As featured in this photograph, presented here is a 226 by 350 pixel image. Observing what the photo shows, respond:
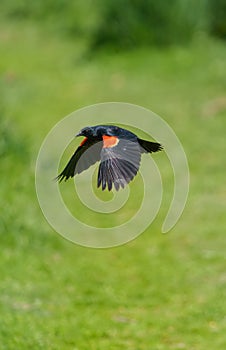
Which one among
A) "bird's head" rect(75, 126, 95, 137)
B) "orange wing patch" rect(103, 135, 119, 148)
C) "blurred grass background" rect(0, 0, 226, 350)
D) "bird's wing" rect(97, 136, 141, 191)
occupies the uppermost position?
"blurred grass background" rect(0, 0, 226, 350)

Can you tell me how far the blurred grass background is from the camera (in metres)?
6.45

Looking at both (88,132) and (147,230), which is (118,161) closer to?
(88,132)

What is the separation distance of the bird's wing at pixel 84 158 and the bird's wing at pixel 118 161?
0.31m

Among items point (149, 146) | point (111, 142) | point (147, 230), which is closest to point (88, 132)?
point (111, 142)

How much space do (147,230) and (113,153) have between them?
17.6ft

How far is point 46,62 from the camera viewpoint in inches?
765

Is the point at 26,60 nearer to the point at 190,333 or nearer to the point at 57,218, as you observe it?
the point at 57,218

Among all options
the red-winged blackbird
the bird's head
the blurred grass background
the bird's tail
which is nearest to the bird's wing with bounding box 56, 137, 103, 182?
the red-winged blackbird

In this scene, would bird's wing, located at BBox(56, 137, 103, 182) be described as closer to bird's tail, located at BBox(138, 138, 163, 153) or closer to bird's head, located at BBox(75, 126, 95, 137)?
bird's head, located at BBox(75, 126, 95, 137)

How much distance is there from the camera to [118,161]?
3604 mm

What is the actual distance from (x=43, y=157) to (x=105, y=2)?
891 cm

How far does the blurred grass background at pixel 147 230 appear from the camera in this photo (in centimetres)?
645

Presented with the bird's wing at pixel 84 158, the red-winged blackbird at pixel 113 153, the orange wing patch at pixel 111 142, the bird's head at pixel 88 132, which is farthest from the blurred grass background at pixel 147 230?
the orange wing patch at pixel 111 142

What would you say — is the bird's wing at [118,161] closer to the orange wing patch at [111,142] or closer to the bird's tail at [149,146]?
the orange wing patch at [111,142]
